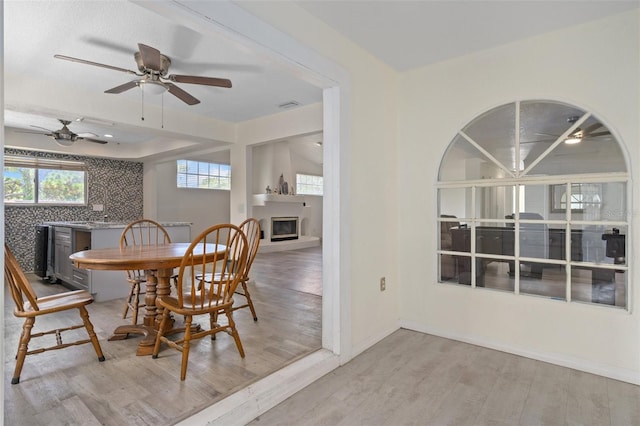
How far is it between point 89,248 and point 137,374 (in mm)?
2630

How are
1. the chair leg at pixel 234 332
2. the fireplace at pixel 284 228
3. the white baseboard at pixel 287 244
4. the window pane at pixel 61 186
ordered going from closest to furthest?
the chair leg at pixel 234 332 < the window pane at pixel 61 186 < the white baseboard at pixel 287 244 < the fireplace at pixel 284 228

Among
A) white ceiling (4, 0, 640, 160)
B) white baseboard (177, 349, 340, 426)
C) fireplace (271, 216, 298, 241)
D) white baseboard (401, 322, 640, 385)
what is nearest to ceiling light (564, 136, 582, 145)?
white ceiling (4, 0, 640, 160)

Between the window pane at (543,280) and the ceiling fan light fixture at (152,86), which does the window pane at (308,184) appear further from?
the window pane at (543,280)

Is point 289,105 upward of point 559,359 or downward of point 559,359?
upward

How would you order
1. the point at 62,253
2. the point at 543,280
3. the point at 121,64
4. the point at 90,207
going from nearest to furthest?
the point at 543,280 → the point at 121,64 → the point at 62,253 → the point at 90,207

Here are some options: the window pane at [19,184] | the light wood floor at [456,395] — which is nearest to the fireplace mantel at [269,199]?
the window pane at [19,184]

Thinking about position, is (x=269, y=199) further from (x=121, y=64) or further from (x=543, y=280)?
(x=543, y=280)

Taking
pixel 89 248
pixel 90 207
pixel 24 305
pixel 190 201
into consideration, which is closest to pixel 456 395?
pixel 24 305

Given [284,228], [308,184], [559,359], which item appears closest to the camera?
[559,359]

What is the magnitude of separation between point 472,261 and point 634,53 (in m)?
1.75

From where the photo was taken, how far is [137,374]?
7.05 feet

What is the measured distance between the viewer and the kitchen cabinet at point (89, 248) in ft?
12.9

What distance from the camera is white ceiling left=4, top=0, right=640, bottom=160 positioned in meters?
2.13

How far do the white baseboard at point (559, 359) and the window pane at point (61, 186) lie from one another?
6956 millimetres
